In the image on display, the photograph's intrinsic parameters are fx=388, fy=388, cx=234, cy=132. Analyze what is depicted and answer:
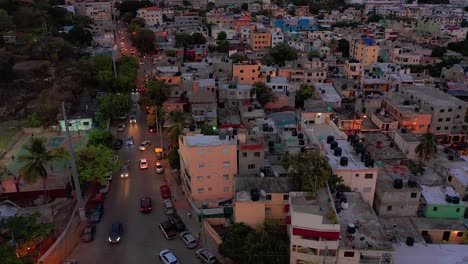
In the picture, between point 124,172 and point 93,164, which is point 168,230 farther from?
point 124,172

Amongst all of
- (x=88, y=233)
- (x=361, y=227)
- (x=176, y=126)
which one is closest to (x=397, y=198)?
(x=361, y=227)

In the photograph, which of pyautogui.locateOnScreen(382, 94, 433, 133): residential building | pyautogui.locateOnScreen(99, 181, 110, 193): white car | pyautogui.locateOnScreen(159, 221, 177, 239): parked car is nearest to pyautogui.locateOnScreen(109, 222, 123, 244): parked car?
pyautogui.locateOnScreen(159, 221, 177, 239): parked car

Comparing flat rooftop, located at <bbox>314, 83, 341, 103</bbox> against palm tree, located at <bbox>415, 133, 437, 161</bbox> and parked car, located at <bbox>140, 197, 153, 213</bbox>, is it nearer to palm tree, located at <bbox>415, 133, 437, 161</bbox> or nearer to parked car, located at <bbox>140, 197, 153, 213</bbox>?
palm tree, located at <bbox>415, 133, 437, 161</bbox>

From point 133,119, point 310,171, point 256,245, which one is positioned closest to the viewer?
point 256,245

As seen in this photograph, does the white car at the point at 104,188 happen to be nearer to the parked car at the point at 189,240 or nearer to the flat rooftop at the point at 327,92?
the parked car at the point at 189,240

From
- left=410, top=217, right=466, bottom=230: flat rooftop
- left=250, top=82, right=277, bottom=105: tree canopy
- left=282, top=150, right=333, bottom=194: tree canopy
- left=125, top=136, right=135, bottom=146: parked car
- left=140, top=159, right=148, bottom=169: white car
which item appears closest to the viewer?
left=282, top=150, right=333, bottom=194: tree canopy

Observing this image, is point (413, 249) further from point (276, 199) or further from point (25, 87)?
point (25, 87)
